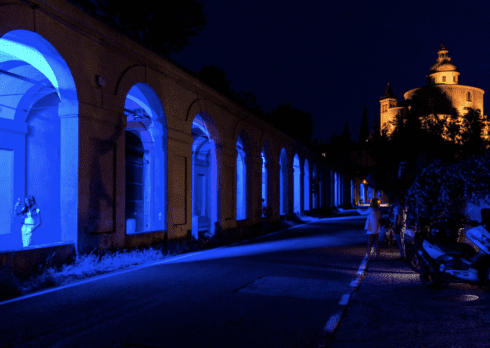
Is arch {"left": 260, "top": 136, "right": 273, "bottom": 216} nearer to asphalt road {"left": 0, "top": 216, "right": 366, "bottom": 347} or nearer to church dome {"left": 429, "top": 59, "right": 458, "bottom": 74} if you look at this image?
asphalt road {"left": 0, "top": 216, "right": 366, "bottom": 347}

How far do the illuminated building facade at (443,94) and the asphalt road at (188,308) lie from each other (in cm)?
7565

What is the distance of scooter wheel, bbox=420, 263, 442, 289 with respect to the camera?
7.91 meters

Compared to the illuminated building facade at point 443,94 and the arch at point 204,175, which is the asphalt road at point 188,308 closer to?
the arch at point 204,175

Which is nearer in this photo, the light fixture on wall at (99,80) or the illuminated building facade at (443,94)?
the light fixture on wall at (99,80)

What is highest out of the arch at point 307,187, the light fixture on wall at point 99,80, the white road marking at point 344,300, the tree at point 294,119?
the tree at point 294,119

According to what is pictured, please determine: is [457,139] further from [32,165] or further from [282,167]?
[32,165]

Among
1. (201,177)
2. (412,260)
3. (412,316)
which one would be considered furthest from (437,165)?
(201,177)

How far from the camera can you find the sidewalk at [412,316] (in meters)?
4.88

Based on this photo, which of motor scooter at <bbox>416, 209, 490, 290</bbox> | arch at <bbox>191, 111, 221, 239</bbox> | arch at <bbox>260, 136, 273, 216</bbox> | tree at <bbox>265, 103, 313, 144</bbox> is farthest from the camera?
tree at <bbox>265, 103, 313, 144</bbox>

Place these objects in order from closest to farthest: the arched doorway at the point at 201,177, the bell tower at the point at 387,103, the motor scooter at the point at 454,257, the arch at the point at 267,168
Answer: the motor scooter at the point at 454,257, the arched doorway at the point at 201,177, the arch at the point at 267,168, the bell tower at the point at 387,103

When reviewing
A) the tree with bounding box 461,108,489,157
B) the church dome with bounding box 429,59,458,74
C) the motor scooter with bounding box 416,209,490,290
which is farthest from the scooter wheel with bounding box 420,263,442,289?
the church dome with bounding box 429,59,458,74

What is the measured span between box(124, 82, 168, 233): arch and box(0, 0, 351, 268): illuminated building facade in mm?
43

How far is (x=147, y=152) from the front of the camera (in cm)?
2134

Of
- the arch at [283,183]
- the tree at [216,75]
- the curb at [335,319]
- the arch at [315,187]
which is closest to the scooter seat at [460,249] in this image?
the curb at [335,319]
